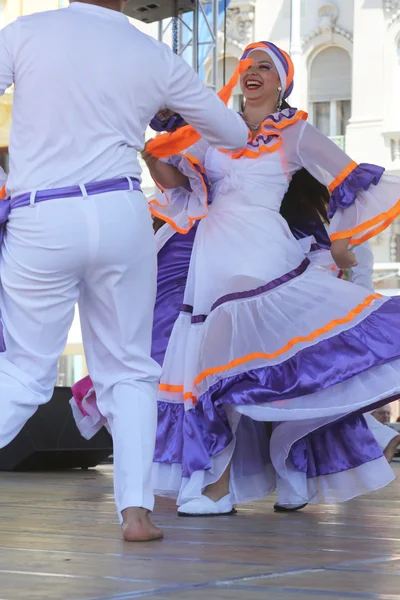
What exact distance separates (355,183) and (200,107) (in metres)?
1.02

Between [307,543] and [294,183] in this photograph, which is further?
[294,183]

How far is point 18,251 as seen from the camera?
263 centimetres

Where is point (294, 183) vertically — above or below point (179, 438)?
above

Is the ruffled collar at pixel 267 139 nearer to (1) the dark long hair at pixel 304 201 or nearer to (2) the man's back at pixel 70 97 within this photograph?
(1) the dark long hair at pixel 304 201

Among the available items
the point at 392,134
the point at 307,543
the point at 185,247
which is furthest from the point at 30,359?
the point at 392,134

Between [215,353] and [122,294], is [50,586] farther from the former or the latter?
[215,353]

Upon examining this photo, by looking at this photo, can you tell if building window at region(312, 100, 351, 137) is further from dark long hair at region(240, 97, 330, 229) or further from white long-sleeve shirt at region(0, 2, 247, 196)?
white long-sleeve shirt at region(0, 2, 247, 196)

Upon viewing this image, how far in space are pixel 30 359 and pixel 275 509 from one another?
4.29 ft

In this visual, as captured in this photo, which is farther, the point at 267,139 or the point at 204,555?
the point at 267,139

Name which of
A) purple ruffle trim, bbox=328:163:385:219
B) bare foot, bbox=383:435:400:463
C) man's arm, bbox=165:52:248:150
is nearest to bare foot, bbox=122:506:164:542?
man's arm, bbox=165:52:248:150

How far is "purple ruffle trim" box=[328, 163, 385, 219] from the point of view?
12.1 ft

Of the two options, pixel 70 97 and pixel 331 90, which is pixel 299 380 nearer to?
pixel 70 97

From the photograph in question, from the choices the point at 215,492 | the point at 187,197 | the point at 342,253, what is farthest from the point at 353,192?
the point at 215,492

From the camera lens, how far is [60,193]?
2.62 m
